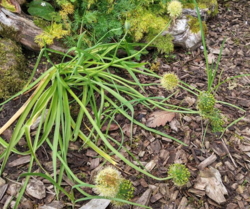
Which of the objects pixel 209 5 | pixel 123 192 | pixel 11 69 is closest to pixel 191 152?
pixel 123 192

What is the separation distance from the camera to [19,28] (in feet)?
7.64

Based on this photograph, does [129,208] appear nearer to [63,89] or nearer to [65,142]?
[65,142]

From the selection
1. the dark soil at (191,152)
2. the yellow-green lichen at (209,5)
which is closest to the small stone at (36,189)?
the dark soil at (191,152)

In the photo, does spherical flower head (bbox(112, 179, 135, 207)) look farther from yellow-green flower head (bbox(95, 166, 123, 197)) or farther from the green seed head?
the green seed head

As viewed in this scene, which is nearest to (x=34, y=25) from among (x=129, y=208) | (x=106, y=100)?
(x=106, y=100)

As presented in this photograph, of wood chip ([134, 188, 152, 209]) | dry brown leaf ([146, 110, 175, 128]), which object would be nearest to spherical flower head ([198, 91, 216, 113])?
dry brown leaf ([146, 110, 175, 128])

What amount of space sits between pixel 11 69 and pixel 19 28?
44 cm

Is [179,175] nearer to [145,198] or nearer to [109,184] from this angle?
[145,198]

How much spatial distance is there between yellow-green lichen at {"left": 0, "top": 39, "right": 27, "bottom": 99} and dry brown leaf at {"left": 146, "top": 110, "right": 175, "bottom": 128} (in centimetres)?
107

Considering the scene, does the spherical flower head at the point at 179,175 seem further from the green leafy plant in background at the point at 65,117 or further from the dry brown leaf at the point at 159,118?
the dry brown leaf at the point at 159,118

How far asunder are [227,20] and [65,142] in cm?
252

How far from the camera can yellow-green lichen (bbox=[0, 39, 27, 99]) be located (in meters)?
2.05

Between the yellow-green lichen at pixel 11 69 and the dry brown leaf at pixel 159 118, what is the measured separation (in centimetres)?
107

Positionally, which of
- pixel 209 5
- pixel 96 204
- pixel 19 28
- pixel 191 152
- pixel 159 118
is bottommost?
pixel 96 204
